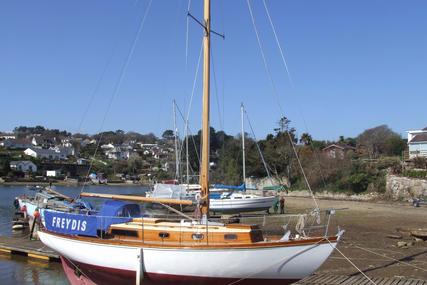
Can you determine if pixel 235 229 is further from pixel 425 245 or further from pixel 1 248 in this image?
pixel 1 248

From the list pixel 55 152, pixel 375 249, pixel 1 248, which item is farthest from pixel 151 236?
pixel 55 152

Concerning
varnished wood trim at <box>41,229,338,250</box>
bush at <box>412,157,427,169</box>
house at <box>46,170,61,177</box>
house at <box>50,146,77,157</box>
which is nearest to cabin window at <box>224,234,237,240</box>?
varnished wood trim at <box>41,229,338,250</box>

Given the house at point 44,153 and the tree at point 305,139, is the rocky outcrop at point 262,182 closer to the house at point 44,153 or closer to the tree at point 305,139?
the tree at point 305,139

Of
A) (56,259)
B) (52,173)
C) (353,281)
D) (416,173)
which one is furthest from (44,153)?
(353,281)

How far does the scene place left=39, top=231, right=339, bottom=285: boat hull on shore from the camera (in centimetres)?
1170

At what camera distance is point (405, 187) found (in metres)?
48.1

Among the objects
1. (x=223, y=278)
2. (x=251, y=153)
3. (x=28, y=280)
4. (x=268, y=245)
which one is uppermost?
(x=251, y=153)

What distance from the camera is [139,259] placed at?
12.3 m

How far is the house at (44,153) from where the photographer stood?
15575 centimetres

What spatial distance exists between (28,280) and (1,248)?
18.4 ft

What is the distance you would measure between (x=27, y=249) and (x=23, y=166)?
4565 inches

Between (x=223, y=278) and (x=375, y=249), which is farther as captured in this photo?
(x=375, y=249)

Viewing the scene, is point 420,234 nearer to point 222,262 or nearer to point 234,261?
point 234,261

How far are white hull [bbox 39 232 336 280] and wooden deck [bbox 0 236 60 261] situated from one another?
9.40 meters
